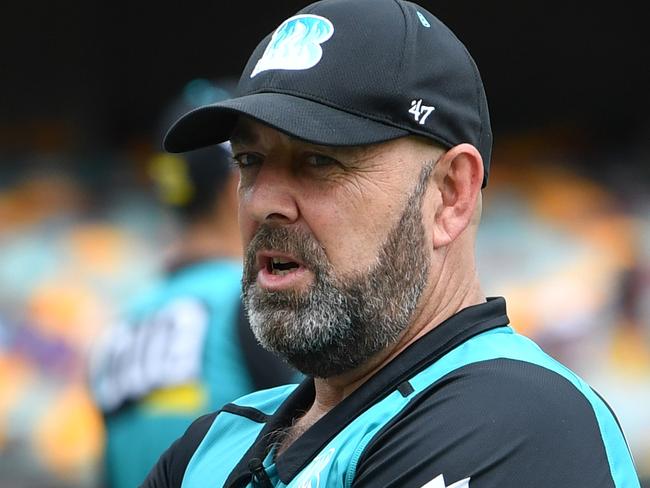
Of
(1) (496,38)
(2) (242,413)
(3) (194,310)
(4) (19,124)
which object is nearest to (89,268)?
(4) (19,124)

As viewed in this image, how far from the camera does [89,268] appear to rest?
5.90 m

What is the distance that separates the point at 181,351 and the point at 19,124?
3.37 meters

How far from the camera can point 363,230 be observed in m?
1.61

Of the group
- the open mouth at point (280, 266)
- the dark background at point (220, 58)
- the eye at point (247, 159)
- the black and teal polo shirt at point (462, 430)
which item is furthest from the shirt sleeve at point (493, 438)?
the dark background at point (220, 58)

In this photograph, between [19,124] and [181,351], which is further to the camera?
[19,124]

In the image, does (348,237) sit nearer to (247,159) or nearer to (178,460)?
(247,159)

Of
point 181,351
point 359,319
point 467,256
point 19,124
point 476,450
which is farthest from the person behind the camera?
point 19,124

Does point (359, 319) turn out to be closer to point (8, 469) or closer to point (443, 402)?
point (443, 402)

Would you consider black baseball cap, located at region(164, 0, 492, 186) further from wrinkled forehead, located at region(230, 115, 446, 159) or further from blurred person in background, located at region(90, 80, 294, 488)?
blurred person in background, located at region(90, 80, 294, 488)

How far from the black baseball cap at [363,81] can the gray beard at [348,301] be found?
88 millimetres

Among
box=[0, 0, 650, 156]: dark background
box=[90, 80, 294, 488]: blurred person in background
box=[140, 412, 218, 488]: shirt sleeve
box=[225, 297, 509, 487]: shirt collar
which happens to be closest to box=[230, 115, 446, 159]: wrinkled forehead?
box=[225, 297, 509, 487]: shirt collar

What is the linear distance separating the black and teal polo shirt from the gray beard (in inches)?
2.2

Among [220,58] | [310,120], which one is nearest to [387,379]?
[310,120]

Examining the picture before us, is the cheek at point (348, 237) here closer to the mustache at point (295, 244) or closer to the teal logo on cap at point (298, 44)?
the mustache at point (295, 244)
